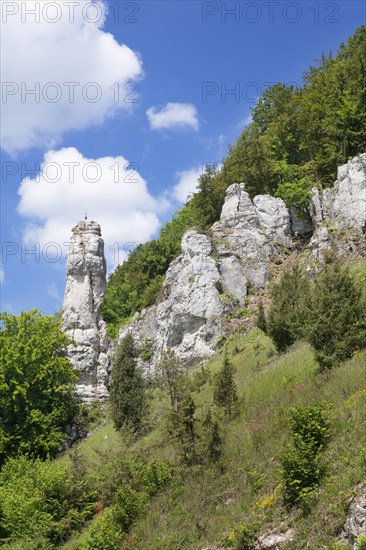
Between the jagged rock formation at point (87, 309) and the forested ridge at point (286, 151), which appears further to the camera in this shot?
the forested ridge at point (286, 151)

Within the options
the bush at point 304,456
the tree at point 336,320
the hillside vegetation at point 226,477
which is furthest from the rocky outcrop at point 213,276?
the bush at point 304,456

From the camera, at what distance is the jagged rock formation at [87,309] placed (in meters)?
39.9

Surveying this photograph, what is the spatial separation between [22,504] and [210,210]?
125ft

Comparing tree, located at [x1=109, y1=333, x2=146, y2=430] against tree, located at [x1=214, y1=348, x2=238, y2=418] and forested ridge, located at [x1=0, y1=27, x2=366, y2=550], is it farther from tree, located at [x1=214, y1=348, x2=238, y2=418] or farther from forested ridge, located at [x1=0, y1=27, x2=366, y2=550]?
tree, located at [x1=214, y1=348, x2=238, y2=418]

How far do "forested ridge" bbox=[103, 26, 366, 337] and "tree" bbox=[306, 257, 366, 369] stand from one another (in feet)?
81.8

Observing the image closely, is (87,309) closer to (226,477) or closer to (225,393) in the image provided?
(225,393)

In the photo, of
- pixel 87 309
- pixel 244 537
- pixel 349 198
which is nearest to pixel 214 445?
pixel 244 537

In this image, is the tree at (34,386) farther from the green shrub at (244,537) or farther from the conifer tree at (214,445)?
the green shrub at (244,537)

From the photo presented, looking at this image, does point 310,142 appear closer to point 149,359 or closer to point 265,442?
point 149,359

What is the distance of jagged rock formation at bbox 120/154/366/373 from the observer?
36938mm

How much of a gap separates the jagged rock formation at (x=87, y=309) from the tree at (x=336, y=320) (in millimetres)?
24765

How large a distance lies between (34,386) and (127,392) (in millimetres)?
10779

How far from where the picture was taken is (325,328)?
17.7m

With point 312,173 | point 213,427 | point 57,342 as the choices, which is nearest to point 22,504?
point 213,427
